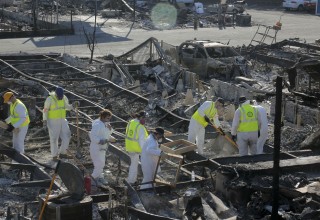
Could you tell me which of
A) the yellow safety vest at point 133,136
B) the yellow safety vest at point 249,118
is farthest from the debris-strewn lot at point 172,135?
the yellow safety vest at point 249,118

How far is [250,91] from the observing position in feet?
71.5

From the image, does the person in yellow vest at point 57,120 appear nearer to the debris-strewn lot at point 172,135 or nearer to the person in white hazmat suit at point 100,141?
the debris-strewn lot at point 172,135

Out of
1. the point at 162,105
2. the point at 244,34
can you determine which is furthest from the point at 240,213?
the point at 244,34

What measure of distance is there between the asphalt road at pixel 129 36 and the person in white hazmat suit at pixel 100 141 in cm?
1848

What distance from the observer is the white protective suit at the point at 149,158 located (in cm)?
1281

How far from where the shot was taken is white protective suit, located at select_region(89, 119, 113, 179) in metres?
13.7

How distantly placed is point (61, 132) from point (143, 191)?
12.9ft

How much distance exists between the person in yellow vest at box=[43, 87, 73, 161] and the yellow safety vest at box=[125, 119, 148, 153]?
2.55 meters

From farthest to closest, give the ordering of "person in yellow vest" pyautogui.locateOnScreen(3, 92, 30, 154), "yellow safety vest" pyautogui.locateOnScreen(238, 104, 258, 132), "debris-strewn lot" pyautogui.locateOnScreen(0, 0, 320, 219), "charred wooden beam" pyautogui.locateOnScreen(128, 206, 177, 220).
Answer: "person in yellow vest" pyautogui.locateOnScreen(3, 92, 30, 154) → "yellow safety vest" pyautogui.locateOnScreen(238, 104, 258, 132) → "debris-strewn lot" pyautogui.locateOnScreen(0, 0, 320, 219) → "charred wooden beam" pyautogui.locateOnScreen(128, 206, 177, 220)

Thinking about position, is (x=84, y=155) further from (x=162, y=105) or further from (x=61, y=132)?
(x=162, y=105)

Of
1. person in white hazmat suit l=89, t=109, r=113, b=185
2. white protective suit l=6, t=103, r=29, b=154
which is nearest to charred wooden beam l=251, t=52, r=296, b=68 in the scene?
white protective suit l=6, t=103, r=29, b=154

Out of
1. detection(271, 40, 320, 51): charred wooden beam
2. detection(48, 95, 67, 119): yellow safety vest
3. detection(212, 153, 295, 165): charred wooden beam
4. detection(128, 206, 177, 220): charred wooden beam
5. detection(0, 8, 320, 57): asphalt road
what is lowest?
detection(0, 8, 320, 57): asphalt road

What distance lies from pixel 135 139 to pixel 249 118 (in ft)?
9.77

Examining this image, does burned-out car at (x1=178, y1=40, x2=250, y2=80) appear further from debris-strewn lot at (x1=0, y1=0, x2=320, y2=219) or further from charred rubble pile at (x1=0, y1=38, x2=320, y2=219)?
charred rubble pile at (x1=0, y1=38, x2=320, y2=219)
